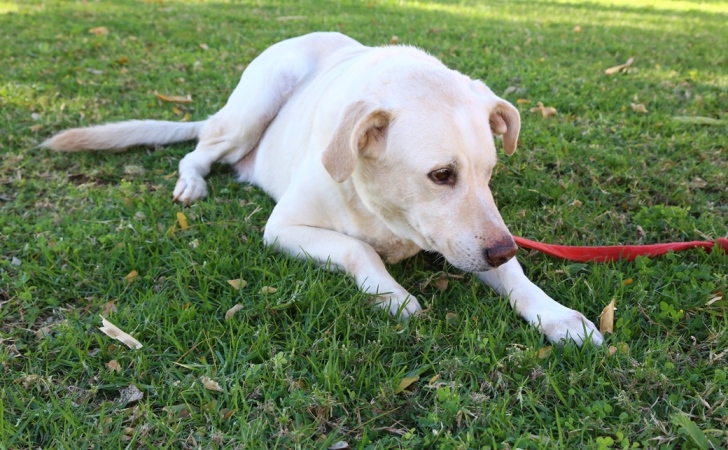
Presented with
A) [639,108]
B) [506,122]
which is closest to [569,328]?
[506,122]

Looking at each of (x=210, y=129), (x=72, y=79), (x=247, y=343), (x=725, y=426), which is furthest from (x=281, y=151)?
(x=72, y=79)

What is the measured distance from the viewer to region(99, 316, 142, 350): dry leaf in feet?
7.50

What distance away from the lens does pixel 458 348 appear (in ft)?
7.37

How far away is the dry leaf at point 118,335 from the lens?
2.29 m

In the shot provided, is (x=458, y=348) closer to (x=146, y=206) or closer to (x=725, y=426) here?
(x=725, y=426)

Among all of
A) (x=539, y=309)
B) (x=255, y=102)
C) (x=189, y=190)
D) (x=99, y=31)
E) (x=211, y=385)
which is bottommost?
(x=99, y=31)

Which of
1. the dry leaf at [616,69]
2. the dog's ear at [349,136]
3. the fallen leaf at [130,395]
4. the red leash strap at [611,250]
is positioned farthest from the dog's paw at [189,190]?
the dry leaf at [616,69]

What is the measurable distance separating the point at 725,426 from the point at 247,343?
1709 millimetres

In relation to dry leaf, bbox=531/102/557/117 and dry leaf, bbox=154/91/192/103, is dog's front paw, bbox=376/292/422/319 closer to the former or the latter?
dry leaf, bbox=531/102/557/117

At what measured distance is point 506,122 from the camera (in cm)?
298

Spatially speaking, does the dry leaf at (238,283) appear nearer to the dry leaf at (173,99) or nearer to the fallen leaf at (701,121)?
the dry leaf at (173,99)

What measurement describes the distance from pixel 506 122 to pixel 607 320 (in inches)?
45.2

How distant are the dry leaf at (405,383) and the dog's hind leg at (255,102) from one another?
236cm

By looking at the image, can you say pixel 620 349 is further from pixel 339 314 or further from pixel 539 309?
pixel 339 314
